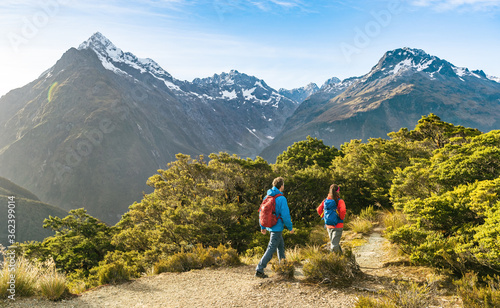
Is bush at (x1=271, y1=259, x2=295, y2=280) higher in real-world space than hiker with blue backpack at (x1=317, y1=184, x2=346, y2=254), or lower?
lower

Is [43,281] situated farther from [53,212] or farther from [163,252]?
[53,212]

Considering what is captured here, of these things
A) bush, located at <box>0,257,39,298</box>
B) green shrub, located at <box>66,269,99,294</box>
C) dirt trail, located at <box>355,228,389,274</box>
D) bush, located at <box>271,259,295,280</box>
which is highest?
bush, located at <box>0,257,39,298</box>

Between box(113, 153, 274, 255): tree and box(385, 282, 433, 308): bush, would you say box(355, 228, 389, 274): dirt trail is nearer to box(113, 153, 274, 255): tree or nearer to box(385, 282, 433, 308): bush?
box(385, 282, 433, 308): bush

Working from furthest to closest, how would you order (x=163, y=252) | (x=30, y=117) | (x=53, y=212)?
(x=30, y=117)
(x=53, y=212)
(x=163, y=252)

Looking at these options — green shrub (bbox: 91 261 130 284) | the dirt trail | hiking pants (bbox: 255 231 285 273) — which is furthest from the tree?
hiking pants (bbox: 255 231 285 273)

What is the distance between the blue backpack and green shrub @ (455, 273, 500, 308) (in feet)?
8.78

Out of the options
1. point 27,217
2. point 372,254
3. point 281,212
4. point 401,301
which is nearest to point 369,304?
point 401,301

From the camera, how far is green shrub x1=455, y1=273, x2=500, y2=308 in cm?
405

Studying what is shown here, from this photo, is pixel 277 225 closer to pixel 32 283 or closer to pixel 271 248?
pixel 271 248

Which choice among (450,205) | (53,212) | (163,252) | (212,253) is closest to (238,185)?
(163,252)

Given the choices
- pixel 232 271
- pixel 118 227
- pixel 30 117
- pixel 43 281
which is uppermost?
pixel 30 117

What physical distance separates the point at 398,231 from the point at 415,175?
13.9 feet

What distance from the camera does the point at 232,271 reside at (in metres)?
7.98

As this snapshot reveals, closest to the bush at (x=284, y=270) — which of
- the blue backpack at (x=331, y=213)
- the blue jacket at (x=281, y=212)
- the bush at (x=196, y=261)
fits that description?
the blue jacket at (x=281, y=212)
